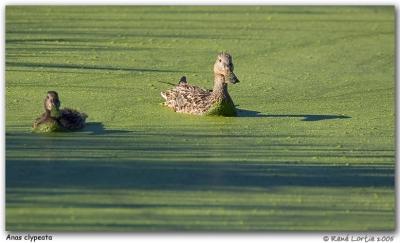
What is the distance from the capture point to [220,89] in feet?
30.9

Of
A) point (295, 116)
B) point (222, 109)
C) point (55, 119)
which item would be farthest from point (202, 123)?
point (55, 119)

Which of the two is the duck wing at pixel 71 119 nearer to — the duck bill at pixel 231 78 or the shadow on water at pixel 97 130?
the shadow on water at pixel 97 130

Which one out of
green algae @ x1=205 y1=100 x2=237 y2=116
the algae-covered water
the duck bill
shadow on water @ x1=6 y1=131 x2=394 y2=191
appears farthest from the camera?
the duck bill

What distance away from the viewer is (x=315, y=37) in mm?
11852

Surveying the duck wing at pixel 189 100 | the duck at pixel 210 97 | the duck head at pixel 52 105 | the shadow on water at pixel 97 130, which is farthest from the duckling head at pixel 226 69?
the duck head at pixel 52 105

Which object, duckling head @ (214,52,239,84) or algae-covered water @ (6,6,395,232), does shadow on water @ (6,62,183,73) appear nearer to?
algae-covered water @ (6,6,395,232)

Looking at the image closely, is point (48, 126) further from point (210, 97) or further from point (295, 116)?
point (295, 116)

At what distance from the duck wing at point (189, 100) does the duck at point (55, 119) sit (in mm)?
881

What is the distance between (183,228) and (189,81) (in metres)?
3.32

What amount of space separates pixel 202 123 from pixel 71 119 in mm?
943

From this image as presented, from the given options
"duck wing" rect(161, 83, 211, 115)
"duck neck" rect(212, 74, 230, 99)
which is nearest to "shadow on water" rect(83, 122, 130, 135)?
"duck wing" rect(161, 83, 211, 115)

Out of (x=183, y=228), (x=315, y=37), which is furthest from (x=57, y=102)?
(x=315, y=37)

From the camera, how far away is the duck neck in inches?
368

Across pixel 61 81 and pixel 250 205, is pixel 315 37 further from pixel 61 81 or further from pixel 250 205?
pixel 250 205
